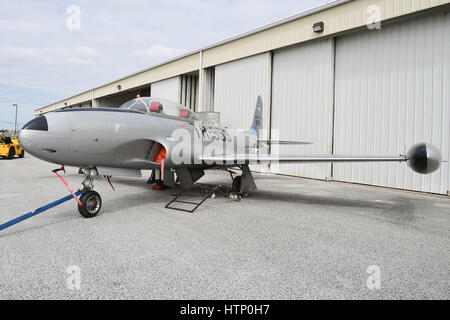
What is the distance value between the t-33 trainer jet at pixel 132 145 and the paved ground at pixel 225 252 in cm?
91

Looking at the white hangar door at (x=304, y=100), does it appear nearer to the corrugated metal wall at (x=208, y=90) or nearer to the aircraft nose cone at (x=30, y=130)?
the corrugated metal wall at (x=208, y=90)

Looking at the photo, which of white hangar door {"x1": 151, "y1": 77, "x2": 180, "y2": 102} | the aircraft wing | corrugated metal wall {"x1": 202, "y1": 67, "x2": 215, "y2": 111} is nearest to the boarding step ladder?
the aircraft wing

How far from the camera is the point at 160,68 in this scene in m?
19.7

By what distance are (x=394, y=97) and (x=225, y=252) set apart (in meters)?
9.47

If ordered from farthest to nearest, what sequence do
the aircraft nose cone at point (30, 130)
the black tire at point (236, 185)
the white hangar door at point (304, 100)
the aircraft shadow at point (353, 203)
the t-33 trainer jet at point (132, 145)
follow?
the white hangar door at point (304, 100) < the black tire at point (236, 185) < the aircraft shadow at point (353, 203) < the t-33 trainer jet at point (132, 145) < the aircraft nose cone at point (30, 130)

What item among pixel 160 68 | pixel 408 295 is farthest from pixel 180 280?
pixel 160 68

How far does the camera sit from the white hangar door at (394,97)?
8.35 metres

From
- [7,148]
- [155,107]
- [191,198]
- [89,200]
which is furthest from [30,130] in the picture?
[7,148]

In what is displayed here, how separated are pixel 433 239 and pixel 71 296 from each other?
4.58 meters

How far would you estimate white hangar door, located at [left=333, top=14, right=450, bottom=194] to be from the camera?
27.4ft

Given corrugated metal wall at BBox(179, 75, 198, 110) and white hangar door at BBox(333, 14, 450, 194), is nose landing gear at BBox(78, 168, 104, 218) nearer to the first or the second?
white hangar door at BBox(333, 14, 450, 194)

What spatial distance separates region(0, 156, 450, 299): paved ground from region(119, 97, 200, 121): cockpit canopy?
205 cm

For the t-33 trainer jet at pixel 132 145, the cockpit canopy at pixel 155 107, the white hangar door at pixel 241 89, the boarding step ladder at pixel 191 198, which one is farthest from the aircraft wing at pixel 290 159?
the white hangar door at pixel 241 89

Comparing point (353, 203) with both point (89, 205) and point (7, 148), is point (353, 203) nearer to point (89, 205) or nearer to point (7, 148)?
point (89, 205)
